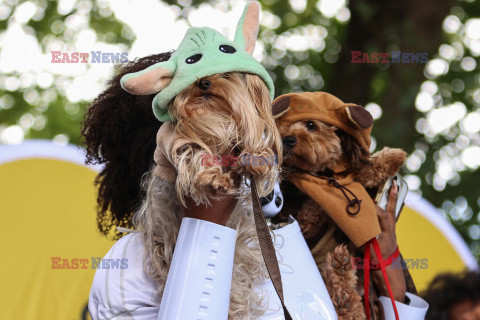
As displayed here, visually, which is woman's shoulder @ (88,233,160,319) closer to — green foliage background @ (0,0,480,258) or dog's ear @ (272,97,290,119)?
dog's ear @ (272,97,290,119)

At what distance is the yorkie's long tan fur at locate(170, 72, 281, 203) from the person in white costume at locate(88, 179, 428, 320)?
0.23ft

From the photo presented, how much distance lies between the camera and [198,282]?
997 millimetres

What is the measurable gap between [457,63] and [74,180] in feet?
13.3

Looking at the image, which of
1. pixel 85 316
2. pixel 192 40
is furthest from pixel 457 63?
pixel 192 40

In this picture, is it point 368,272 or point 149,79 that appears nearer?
point 149,79

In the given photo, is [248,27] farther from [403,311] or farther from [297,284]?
[403,311]

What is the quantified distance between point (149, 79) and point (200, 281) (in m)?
0.40

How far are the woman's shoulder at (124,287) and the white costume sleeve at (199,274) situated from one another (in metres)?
0.11

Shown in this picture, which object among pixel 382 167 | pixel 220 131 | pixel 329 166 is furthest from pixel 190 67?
pixel 382 167

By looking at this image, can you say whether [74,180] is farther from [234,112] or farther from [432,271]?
[432,271]

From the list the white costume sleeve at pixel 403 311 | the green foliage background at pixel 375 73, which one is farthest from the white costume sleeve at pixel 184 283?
the green foliage background at pixel 375 73

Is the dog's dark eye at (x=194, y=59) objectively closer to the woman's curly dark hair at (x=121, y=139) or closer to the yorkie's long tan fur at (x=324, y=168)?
the woman's curly dark hair at (x=121, y=139)

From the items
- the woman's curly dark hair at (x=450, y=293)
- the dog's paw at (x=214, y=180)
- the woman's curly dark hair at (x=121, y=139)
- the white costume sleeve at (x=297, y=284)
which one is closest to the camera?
the dog's paw at (x=214, y=180)

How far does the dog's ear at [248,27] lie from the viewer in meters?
1.18
